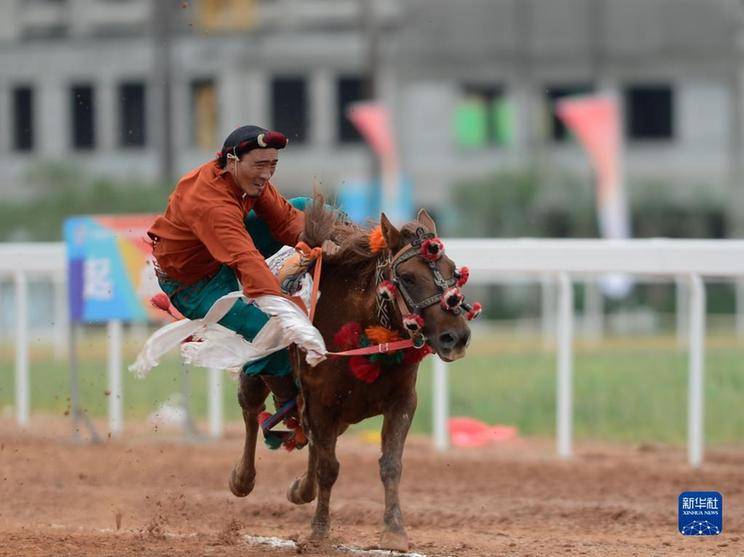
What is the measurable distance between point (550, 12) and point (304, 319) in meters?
33.4

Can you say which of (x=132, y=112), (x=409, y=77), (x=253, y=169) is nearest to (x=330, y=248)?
(x=253, y=169)

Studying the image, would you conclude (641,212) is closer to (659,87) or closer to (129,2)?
(659,87)

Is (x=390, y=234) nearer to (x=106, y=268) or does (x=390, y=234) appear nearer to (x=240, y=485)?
(x=240, y=485)

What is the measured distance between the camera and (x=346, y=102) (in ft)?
132

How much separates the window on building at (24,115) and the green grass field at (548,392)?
73.3 ft

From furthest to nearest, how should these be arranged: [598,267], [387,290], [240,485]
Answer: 1. [598,267]
2. [240,485]
3. [387,290]

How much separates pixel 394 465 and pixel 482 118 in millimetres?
33100

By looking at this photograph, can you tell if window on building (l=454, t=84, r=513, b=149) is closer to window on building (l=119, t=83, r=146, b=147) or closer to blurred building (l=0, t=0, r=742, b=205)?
blurred building (l=0, t=0, r=742, b=205)

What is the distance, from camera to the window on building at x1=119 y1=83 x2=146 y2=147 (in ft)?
130

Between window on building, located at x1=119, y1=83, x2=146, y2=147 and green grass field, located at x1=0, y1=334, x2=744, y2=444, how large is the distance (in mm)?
20878

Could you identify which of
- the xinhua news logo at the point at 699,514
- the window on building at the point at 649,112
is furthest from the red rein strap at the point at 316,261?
the window on building at the point at 649,112

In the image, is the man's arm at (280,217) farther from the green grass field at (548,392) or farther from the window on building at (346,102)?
the window on building at (346,102)

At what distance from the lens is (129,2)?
39.7m

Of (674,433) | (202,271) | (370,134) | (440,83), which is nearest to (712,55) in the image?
(440,83)
